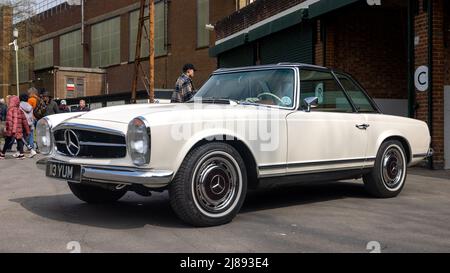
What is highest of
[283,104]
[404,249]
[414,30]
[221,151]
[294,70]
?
[414,30]

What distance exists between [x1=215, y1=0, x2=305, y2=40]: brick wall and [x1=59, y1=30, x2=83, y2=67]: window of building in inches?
1156

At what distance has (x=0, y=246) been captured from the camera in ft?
13.8

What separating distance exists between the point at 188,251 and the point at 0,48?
43.3 metres

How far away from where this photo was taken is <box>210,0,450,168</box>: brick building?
31.5ft

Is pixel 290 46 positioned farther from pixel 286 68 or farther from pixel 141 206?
pixel 141 206

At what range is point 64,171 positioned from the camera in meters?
4.97

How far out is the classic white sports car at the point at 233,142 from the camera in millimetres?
4598

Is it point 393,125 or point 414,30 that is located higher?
point 414,30

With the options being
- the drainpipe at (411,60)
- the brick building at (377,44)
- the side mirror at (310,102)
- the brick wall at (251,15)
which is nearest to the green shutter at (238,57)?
the brick building at (377,44)

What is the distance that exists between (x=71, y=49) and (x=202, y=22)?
21.3m

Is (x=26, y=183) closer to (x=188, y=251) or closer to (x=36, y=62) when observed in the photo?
(x=188, y=251)

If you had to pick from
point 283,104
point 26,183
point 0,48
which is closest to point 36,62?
point 0,48

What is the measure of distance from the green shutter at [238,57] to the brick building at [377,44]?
11 centimetres

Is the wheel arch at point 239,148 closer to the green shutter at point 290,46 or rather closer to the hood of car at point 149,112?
the hood of car at point 149,112
